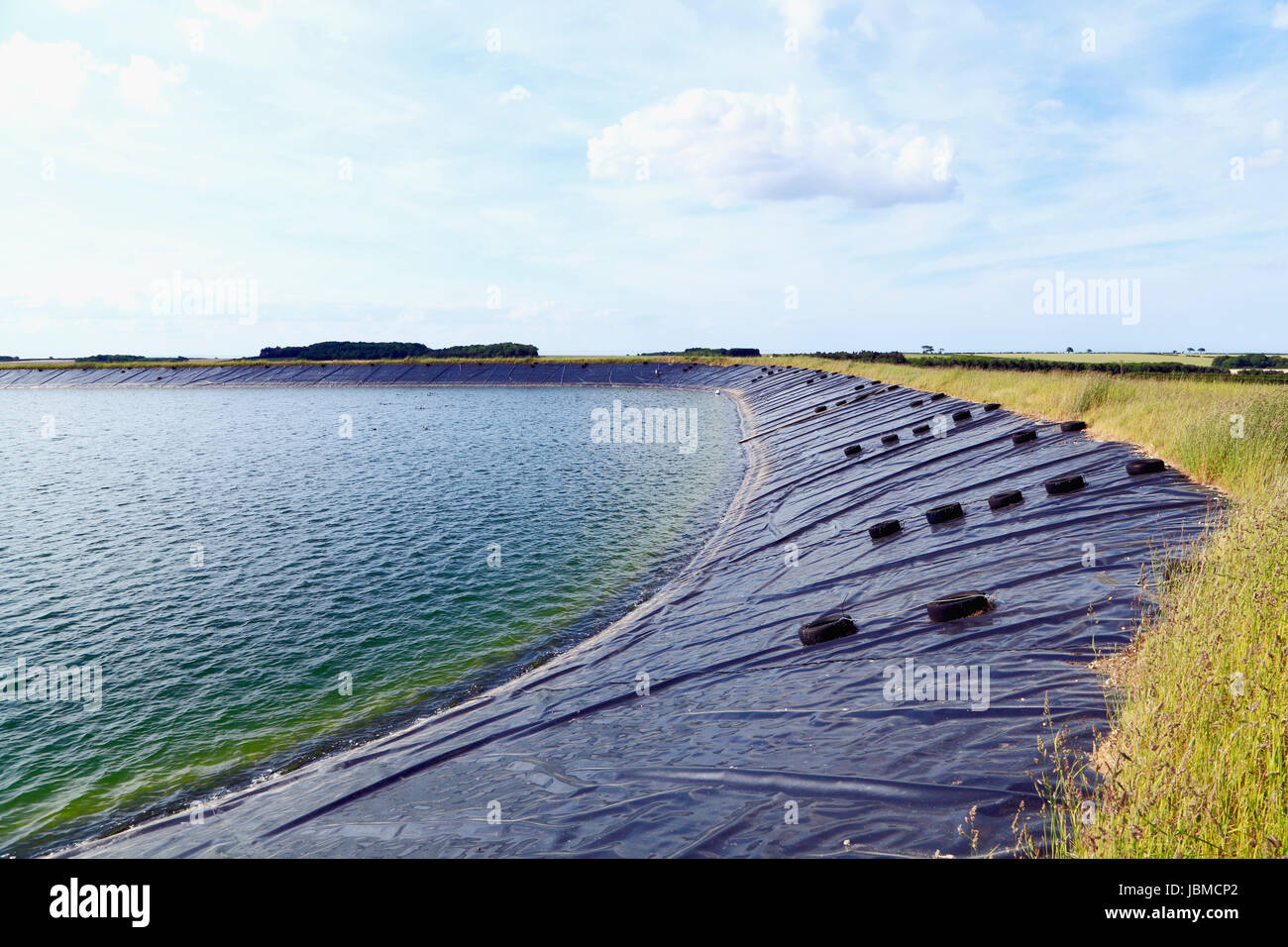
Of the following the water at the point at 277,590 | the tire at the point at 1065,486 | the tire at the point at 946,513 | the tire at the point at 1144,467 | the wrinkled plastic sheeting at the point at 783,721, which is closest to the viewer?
the wrinkled plastic sheeting at the point at 783,721

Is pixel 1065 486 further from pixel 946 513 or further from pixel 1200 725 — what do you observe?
pixel 1200 725

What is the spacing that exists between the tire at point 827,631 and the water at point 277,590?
5867 millimetres

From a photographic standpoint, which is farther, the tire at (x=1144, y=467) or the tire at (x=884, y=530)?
the tire at (x=884, y=530)

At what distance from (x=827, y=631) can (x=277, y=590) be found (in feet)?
49.0

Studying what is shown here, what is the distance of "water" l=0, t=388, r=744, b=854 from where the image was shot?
10953mm

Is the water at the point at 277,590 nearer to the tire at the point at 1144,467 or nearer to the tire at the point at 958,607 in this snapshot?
the tire at the point at 958,607

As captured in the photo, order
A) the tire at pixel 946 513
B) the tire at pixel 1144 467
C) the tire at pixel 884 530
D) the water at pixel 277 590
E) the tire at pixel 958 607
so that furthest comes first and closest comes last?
the tire at pixel 884 530
the tire at pixel 946 513
the tire at pixel 1144 467
the water at pixel 277 590
the tire at pixel 958 607

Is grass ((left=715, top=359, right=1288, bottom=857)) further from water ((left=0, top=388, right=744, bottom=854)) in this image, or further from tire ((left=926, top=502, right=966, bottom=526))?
water ((left=0, top=388, right=744, bottom=854))

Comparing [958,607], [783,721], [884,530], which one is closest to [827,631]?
[958,607]

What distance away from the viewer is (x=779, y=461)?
110 ft

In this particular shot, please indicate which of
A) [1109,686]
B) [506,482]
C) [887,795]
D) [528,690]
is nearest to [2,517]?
[506,482]

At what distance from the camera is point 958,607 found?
401 inches

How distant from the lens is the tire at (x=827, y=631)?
Result: 34.9 ft

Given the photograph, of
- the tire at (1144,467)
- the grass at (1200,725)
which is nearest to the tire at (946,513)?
the tire at (1144,467)
